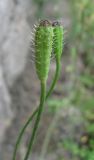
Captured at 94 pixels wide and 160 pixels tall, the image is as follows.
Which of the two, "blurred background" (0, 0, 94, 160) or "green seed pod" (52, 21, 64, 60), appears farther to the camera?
"blurred background" (0, 0, 94, 160)

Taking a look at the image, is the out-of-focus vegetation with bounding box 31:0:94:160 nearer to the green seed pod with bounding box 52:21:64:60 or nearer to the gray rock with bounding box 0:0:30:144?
the gray rock with bounding box 0:0:30:144

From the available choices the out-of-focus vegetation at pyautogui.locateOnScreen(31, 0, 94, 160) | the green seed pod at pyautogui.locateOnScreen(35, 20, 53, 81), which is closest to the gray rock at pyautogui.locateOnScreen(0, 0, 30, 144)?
the out-of-focus vegetation at pyautogui.locateOnScreen(31, 0, 94, 160)

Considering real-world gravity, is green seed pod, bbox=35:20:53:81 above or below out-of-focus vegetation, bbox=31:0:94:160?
above

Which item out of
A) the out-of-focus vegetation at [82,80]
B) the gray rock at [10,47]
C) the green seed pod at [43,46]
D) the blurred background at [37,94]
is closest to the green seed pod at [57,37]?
the green seed pod at [43,46]

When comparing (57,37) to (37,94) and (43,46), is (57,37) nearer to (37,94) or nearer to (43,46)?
(43,46)

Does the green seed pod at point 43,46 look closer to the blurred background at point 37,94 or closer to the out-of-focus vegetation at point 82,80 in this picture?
the out-of-focus vegetation at point 82,80

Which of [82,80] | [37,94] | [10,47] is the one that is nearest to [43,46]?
[82,80]
